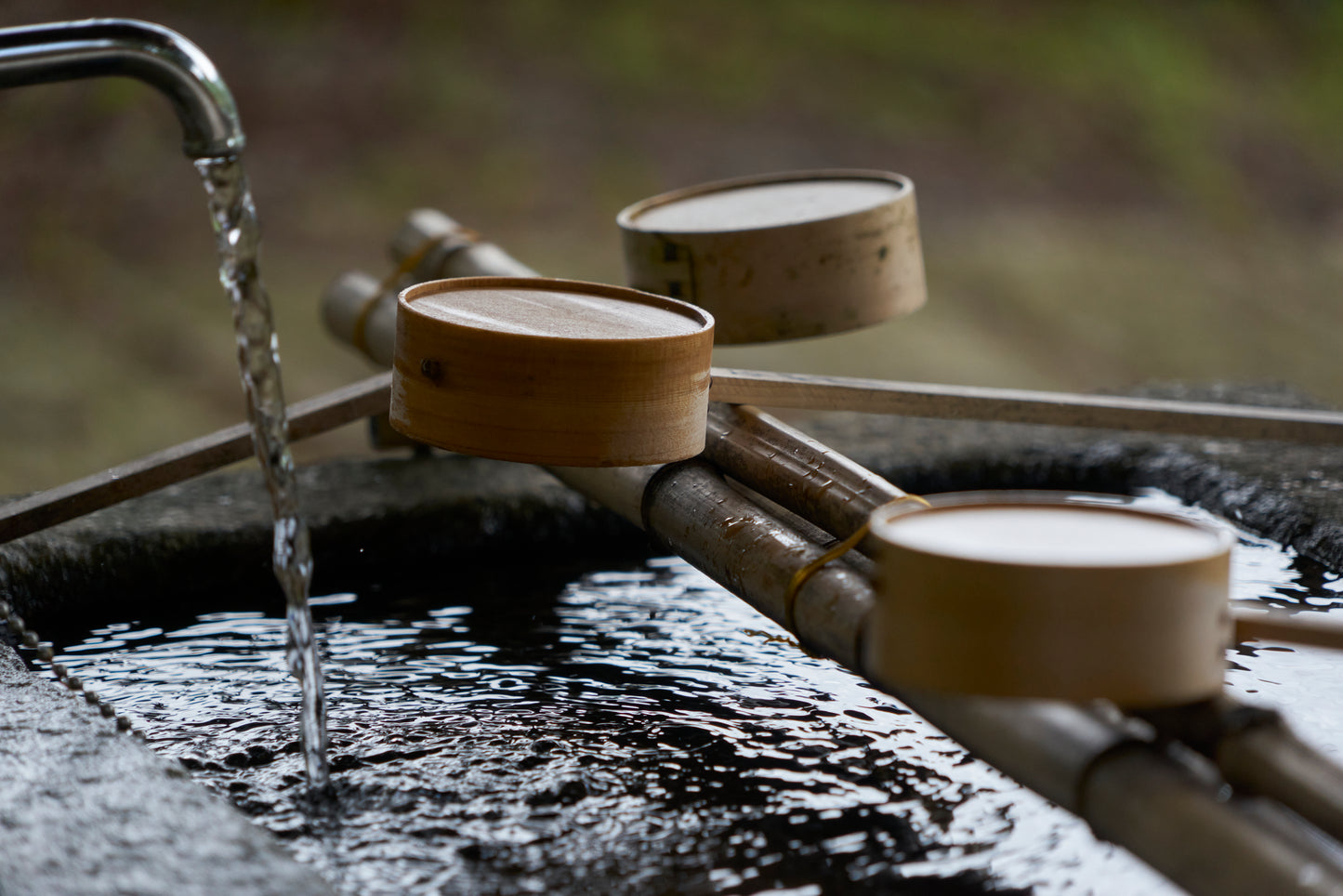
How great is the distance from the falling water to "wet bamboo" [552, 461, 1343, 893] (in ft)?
2.66

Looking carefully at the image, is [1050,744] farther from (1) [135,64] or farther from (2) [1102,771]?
(1) [135,64]

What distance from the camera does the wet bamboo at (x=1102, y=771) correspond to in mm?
1616

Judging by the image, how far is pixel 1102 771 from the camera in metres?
1.79

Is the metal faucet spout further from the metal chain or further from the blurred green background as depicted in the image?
the blurred green background

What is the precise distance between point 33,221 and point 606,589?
9517 millimetres

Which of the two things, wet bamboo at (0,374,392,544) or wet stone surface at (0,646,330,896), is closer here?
wet stone surface at (0,646,330,896)

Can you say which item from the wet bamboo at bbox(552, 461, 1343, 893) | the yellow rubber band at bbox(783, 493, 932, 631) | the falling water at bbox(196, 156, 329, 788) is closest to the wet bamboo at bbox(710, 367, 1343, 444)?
the wet bamboo at bbox(552, 461, 1343, 893)

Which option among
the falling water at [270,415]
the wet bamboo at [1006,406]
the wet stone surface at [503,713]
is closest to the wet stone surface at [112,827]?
the wet stone surface at [503,713]

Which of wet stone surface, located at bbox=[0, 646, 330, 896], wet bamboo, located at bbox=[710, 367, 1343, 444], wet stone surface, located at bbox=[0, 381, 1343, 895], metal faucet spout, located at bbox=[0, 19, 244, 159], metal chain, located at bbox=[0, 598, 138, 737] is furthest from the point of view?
wet bamboo, located at bbox=[710, 367, 1343, 444]

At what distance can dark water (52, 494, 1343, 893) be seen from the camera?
2129 millimetres

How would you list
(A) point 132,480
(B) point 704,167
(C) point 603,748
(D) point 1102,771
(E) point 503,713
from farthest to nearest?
(B) point 704,167, (A) point 132,480, (E) point 503,713, (C) point 603,748, (D) point 1102,771

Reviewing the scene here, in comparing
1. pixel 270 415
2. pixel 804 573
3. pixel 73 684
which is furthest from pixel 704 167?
pixel 73 684

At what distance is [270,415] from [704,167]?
10.9 metres

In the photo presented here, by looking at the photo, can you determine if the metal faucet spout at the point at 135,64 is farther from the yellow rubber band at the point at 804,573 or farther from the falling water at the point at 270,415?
the yellow rubber band at the point at 804,573
